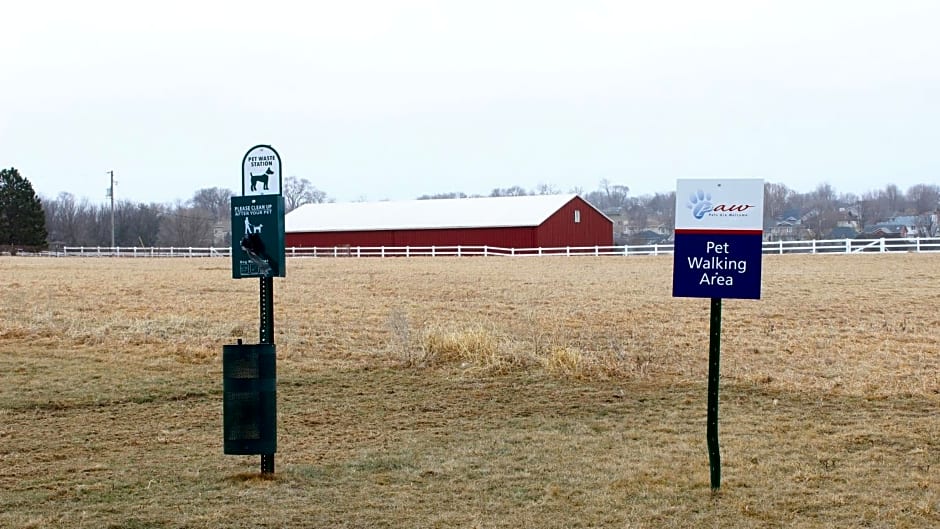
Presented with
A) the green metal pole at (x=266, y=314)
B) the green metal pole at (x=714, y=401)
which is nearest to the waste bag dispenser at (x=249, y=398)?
the green metal pole at (x=266, y=314)

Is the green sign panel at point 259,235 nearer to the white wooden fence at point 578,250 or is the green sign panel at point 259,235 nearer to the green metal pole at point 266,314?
the green metal pole at point 266,314

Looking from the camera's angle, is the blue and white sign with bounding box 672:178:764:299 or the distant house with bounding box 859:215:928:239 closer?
the blue and white sign with bounding box 672:178:764:299

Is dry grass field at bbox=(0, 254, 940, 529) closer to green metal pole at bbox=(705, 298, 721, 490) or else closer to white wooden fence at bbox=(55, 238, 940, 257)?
green metal pole at bbox=(705, 298, 721, 490)

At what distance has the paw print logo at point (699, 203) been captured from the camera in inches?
255

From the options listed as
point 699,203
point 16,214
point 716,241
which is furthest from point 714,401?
point 16,214

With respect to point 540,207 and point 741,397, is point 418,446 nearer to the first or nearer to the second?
point 741,397

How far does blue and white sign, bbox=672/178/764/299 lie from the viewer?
638cm

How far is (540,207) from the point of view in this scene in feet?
205

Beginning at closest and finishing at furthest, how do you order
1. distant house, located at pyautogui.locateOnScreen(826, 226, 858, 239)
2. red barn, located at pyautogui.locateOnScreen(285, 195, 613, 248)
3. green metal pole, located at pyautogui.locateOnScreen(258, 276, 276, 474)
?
1. green metal pole, located at pyautogui.locateOnScreen(258, 276, 276, 474)
2. red barn, located at pyautogui.locateOnScreen(285, 195, 613, 248)
3. distant house, located at pyautogui.locateOnScreen(826, 226, 858, 239)

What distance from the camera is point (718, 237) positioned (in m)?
6.44

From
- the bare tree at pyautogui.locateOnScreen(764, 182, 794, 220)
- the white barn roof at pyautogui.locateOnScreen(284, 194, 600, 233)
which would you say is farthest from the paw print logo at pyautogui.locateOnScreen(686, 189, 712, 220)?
the bare tree at pyautogui.locateOnScreen(764, 182, 794, 220)

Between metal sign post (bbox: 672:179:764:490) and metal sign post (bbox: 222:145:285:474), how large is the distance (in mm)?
2750

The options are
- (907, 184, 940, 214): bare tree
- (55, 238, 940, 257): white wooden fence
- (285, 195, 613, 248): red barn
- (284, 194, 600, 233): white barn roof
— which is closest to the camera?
(55, 238, 940, 257): white wooden fence

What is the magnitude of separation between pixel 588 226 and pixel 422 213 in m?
11.4
